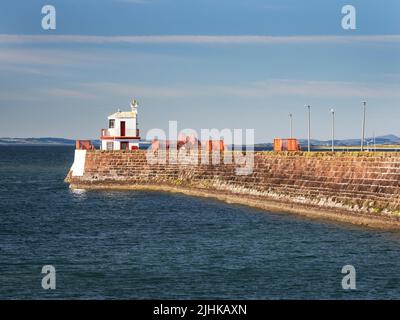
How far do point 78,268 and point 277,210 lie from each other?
19.9m

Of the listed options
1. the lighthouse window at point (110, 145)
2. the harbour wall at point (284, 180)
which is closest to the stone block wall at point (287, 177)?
the harbour wall at point (284, 180)

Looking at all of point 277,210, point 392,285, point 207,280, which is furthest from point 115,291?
point 277,210

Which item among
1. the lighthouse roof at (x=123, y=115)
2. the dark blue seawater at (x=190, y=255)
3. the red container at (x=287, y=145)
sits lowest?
the dark blue seawater at (x=190, y=255)

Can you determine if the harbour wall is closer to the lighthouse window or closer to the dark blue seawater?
the dark blue seawater

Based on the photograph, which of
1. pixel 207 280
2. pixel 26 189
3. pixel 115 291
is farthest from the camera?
pixel 26 189

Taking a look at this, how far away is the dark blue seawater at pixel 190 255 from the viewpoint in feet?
74.7

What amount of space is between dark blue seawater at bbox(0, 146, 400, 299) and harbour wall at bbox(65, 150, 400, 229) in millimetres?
1947

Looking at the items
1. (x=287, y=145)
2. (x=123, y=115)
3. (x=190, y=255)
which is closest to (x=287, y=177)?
(x=287, y=145)

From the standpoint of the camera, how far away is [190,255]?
28.6 m

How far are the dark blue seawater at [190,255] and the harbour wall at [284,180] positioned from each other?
1.95m

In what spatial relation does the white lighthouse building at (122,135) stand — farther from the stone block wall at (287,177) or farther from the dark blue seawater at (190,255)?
the dark blue seawater at (190,255)

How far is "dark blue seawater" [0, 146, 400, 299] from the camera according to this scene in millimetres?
22781
